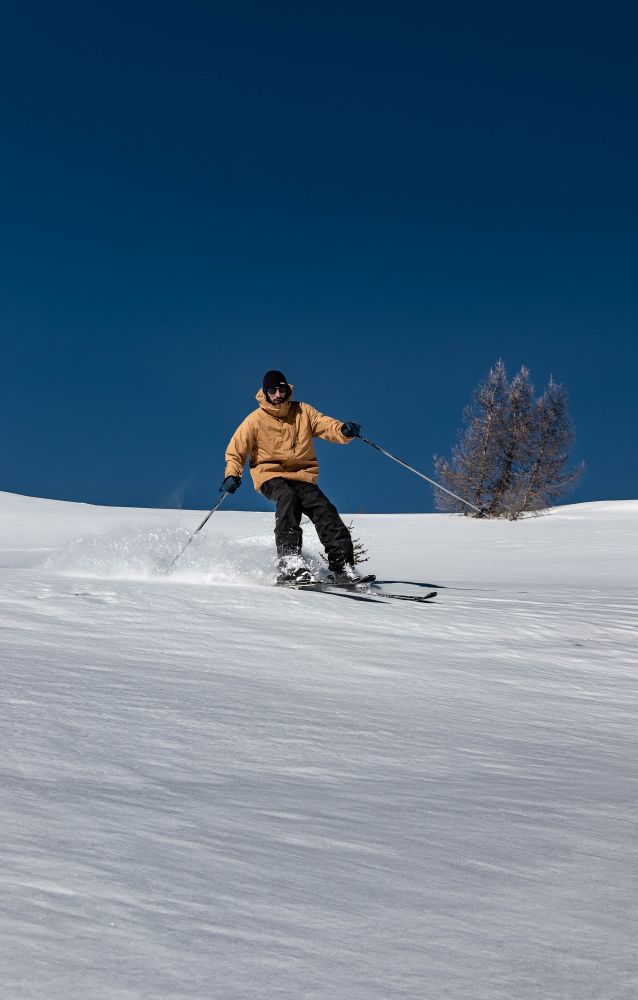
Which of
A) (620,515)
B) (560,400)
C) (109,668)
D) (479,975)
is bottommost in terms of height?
(479,975)

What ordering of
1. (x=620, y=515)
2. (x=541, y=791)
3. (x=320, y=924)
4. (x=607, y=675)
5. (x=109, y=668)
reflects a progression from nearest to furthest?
1. (x=320, y=924)
2. (x=541, y=791)
3. (x=109, y=668)
4. (x=607, y=675)
5. (x=620, y=515)

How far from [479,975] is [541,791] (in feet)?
4.28

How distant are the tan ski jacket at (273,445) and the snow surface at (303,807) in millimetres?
2438

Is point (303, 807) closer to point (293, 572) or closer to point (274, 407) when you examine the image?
point (293, 572)

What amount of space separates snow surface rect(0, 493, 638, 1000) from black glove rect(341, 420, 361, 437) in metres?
2.88

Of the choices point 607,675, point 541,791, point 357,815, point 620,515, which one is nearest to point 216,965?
point 357,815

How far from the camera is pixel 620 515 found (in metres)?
25.8

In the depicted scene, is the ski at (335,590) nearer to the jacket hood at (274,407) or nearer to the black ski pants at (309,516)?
the black ski pants at (309,516)

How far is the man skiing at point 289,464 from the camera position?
792cm

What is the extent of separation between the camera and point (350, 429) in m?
8.39

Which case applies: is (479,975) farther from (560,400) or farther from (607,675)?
(560,400)

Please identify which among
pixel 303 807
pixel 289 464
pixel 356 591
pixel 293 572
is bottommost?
pixel 303 807

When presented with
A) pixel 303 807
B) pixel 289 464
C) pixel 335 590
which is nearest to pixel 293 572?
pixel 335 590

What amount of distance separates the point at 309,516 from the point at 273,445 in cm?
79
